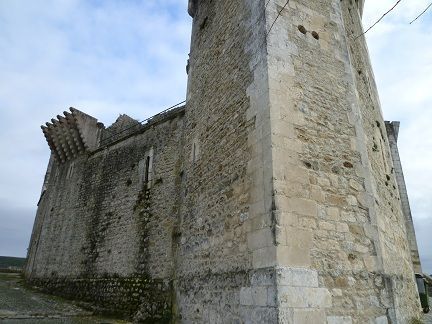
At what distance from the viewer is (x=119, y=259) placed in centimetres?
833

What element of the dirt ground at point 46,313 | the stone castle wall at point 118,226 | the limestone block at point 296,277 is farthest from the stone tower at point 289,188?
the dirt ground at point 46,313

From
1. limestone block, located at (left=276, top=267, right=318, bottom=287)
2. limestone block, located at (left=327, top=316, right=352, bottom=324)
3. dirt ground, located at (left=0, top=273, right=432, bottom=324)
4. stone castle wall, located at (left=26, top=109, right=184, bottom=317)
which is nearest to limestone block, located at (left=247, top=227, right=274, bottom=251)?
limestone block, located at (left=276, top=267, right=318, bottom=287)

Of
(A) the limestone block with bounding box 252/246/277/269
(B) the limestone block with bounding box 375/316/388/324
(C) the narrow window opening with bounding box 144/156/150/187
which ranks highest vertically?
(C) the narrow window opening with bounding box 144/156/150/187

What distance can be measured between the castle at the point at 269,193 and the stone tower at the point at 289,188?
19 millimetres

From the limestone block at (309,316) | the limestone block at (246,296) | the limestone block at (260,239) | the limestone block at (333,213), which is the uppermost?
the limestone block at (333,213)

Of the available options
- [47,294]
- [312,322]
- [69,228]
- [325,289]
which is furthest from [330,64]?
[47,294]

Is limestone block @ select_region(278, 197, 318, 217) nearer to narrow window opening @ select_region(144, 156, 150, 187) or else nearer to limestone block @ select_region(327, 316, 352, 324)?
limestone block @ select_region(327, 316, 352, 324)

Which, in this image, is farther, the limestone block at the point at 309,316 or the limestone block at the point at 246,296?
the limestone block at the point at 246,296

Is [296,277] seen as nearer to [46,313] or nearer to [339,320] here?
[339,320]

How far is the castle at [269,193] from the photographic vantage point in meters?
3.81

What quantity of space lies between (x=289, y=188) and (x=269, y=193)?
10.1 inches

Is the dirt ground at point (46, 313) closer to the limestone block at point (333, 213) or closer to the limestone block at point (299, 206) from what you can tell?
the limestone block at point (333, 213)

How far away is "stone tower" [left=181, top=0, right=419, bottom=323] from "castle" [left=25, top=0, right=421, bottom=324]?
0.02m

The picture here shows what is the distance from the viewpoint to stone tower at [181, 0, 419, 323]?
3.75 m
